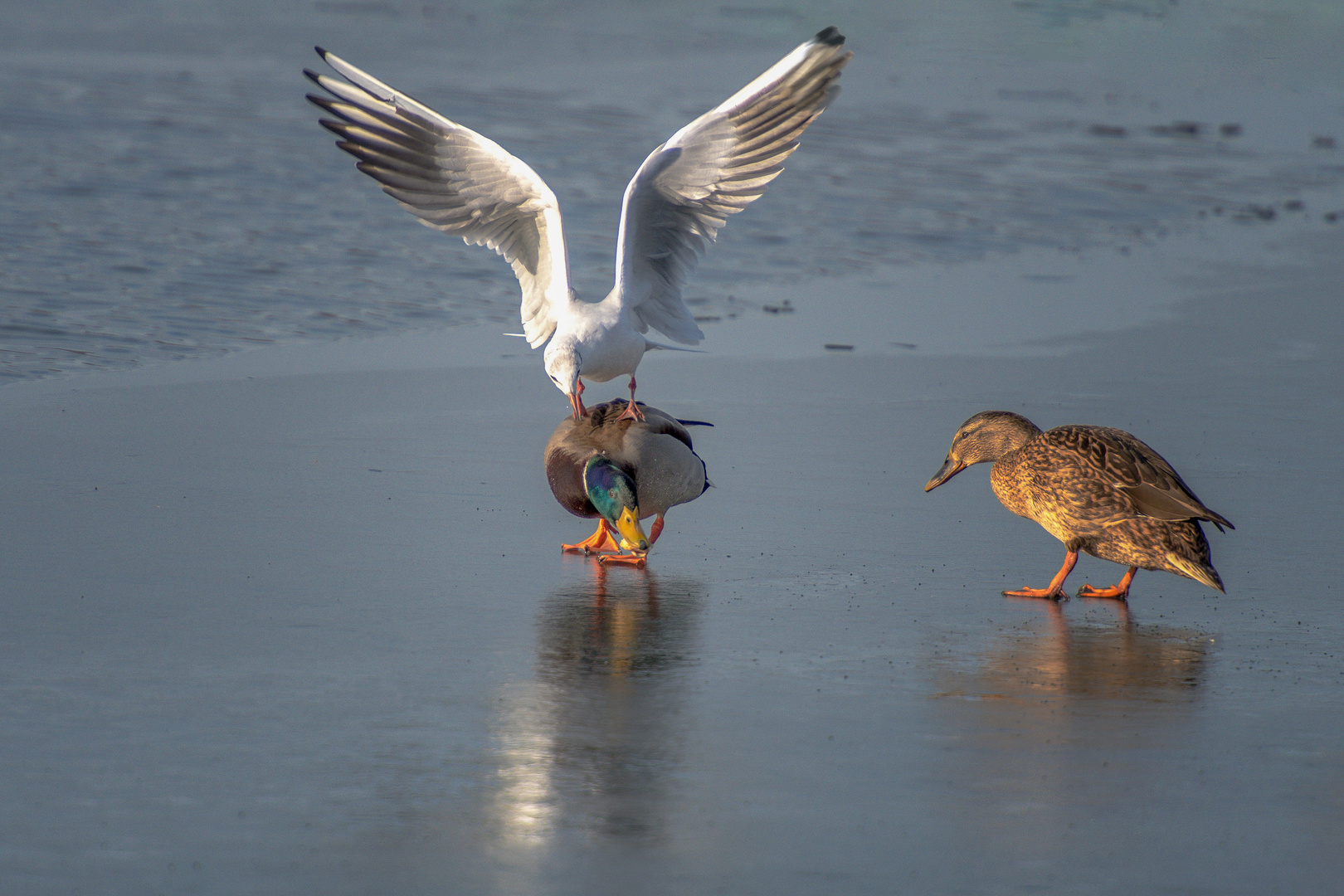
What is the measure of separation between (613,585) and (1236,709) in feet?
7.01

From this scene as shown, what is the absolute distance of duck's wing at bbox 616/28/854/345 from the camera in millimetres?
7586

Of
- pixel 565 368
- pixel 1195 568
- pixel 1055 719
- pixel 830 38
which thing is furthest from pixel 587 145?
pixel 1055 719

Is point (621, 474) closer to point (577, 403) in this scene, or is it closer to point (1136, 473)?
point (577, 403)

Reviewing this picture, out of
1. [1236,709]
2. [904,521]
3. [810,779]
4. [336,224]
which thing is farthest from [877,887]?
[336,224]

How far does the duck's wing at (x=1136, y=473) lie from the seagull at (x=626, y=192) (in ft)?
7.57

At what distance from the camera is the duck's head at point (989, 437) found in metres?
6.12

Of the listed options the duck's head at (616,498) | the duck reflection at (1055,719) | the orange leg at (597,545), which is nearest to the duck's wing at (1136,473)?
the duck reflection at (1055,719)

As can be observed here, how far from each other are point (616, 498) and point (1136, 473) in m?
1.77

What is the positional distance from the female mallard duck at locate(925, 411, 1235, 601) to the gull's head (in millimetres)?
1858

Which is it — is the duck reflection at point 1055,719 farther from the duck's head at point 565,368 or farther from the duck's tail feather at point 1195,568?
the duck's head at point 565,368

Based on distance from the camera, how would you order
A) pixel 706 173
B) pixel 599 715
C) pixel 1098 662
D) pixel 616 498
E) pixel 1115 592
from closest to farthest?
pixel 599 715 < pixel 1098 662 < pixel 1115 592 < pixel 616 498 < pixel 706 173

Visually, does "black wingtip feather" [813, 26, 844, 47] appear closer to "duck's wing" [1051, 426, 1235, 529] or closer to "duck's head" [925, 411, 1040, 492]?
"duck's head" [925, 411, 1040, 492]

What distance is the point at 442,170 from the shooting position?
7992 millimetres

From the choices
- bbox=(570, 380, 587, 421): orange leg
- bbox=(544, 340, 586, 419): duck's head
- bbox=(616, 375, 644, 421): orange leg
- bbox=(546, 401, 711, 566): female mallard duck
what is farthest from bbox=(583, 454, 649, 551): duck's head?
bbox=(544, 340, 586, 419): duck's head
